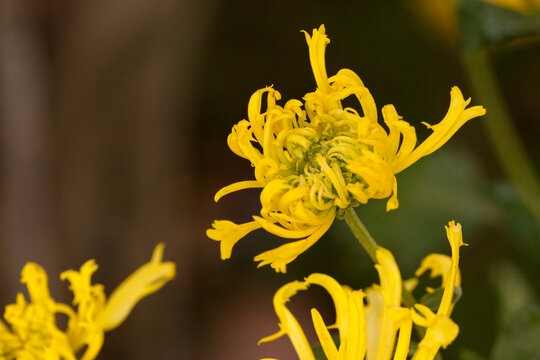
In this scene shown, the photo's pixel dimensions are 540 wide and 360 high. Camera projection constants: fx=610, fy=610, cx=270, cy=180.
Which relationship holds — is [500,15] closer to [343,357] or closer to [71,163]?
[343,357]

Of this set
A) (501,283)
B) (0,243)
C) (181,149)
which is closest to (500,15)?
(501,283)

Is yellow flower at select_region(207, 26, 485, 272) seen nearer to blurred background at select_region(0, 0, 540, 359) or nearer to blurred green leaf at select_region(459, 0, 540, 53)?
blurred green leaf at select_region(459, 0, 540, 53)

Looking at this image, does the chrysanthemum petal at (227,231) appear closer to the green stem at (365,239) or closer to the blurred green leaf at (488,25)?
the green stem at (365,239)

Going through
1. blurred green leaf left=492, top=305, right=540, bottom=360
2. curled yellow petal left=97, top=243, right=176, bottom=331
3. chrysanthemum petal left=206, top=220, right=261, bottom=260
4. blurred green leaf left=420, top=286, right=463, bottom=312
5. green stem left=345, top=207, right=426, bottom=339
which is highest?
curled yellow petal left=97, top=243, right=176, bottom=331

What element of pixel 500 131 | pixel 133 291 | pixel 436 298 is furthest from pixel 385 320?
pixel 500 131

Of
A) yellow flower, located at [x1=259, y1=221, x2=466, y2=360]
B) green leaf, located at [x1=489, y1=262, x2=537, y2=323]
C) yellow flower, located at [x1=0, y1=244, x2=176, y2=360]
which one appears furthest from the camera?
green leaf, located at [x1=489, y1=262, x2=537, y2=323]

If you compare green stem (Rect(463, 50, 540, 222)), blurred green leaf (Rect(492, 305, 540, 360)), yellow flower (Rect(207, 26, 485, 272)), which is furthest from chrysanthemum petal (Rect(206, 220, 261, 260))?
green stem (Rect(463, 50, 540, 222))
